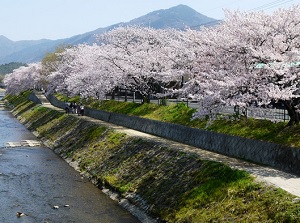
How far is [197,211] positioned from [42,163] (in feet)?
70.5

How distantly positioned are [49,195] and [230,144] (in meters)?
12.2

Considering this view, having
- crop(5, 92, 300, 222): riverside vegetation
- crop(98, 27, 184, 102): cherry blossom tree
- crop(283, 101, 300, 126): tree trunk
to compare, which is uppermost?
crop(98, 27, 184, 102): cherry blossom tree

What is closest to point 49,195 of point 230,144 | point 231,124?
point 230,144

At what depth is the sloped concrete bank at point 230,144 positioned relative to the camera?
20250mm

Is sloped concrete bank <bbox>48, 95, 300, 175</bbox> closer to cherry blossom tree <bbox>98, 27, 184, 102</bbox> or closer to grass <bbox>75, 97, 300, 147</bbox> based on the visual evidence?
grass <bbox>75, 97, 300, 147</bbox>

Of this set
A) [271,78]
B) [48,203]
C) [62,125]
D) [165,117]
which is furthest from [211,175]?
[62,125]

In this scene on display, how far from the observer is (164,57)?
134ft

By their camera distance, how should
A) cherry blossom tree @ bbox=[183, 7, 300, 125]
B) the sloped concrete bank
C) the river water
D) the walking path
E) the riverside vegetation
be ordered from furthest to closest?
1. the river water
2. cherry blossom tree @ bbox=[183, 7, 300, 125]
3. the sloped concrete bank
4. the walking path
5. the riverside vegetation

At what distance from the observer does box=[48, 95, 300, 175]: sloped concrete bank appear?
2025 cm

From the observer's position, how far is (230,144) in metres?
24.8

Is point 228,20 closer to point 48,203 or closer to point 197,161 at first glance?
point 197,161

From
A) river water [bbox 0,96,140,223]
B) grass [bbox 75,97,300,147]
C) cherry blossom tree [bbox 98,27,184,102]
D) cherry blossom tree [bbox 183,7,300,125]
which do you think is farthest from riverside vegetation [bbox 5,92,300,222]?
cherry blossom tree [bbox 183,7,300,125]

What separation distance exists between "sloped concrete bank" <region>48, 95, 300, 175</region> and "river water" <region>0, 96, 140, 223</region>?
24.8 ft

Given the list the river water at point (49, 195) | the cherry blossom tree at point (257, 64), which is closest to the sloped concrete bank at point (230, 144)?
the cherry blossom tree at point (257, 64)
